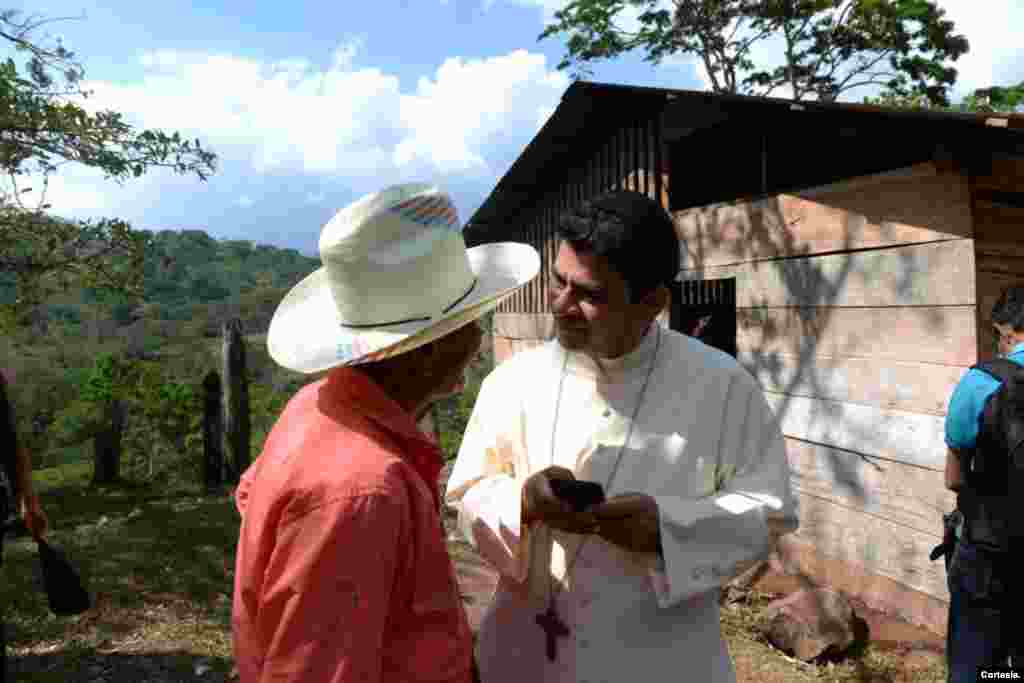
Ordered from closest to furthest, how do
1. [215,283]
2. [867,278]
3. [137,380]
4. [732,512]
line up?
[732,512] → [867,278] → [137,380] → [215,283]

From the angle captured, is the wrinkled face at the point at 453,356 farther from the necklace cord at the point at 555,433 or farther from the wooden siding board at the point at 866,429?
the wooden siding board at the point at 866,429

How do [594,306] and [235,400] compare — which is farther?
[235,400]

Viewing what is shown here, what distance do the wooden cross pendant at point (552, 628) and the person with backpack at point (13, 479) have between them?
2.67 metres

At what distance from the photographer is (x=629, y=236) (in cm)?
181

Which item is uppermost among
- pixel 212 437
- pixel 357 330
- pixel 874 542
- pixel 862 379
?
pixel 357 330

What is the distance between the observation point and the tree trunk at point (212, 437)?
1201cm

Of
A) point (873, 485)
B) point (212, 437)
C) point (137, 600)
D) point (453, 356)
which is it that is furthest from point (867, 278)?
point (212, 437)

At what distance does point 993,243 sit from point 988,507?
1.86m

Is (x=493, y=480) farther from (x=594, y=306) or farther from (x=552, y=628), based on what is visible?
(x=594, y=306)

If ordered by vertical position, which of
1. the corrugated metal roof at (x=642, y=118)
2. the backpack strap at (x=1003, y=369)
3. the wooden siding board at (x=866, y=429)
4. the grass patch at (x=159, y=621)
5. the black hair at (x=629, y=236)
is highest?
the corrugated metal roof at (x=642, y=118)

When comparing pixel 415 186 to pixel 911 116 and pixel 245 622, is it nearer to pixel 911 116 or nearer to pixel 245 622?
pixel 245 622

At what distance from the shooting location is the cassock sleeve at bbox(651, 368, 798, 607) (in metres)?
1.71

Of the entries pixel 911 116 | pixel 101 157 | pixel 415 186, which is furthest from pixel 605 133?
pixel 415 186

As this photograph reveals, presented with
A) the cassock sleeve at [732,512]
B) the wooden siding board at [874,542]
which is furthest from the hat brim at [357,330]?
the wooden siding board at [874,542]
